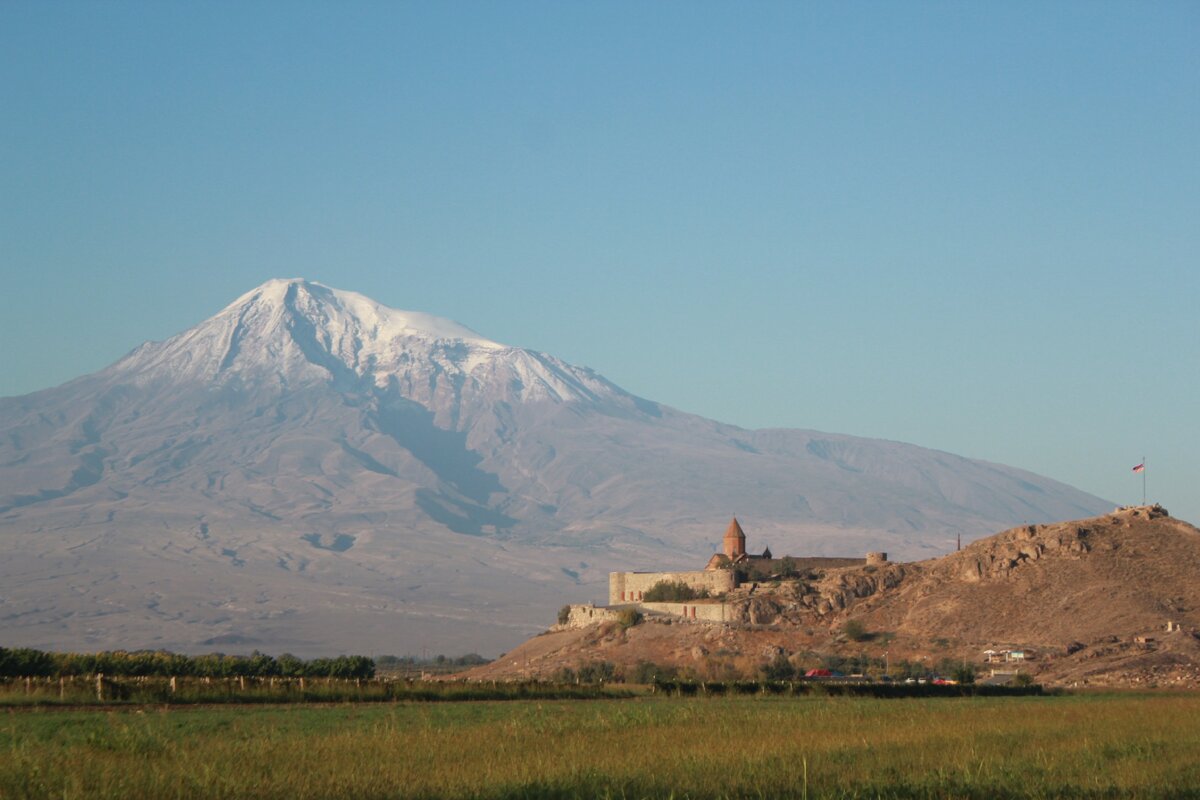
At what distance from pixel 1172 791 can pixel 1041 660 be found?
177ft

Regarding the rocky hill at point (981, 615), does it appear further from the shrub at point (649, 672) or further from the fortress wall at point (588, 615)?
the fortress wall at point (588, 615)

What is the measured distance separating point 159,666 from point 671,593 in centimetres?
4340

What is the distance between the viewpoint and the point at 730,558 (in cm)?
11750

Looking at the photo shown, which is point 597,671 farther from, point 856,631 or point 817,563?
point 817,563

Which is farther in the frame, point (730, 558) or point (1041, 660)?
point (730, 558)

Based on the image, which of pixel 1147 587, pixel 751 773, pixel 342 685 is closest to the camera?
pixel 751 773

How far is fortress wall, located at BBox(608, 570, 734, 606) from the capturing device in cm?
10381

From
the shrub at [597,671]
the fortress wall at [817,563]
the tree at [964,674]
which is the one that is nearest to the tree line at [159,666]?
the shrub at [597,671]

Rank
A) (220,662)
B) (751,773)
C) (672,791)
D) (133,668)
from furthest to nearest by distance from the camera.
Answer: (220,662), (133,668), (751,773), (672,791)

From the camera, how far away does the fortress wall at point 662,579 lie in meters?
104

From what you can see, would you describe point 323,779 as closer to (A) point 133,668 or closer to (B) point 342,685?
(B) point 342,685

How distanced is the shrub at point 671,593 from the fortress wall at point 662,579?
0.48m

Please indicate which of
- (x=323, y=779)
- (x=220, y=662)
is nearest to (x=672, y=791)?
(x=323, y=779)

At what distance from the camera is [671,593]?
343 feet
